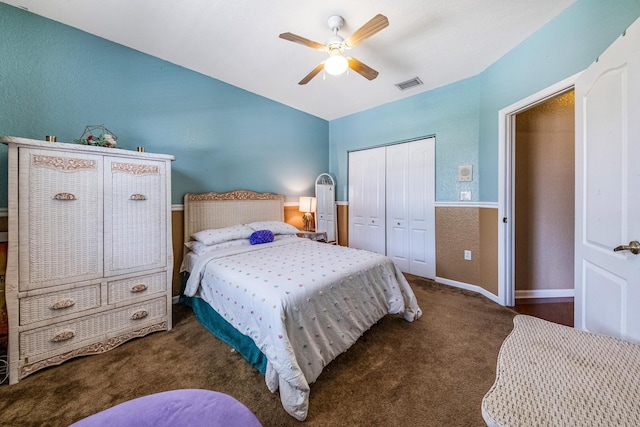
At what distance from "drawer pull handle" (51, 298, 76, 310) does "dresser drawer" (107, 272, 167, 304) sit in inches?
8.1

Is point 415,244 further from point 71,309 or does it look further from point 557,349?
point 71,309

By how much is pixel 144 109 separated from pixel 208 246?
5.33 ft

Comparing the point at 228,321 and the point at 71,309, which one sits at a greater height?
the point at 71,309

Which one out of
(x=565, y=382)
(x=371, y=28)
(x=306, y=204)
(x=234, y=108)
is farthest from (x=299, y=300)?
(x=234, y=108)

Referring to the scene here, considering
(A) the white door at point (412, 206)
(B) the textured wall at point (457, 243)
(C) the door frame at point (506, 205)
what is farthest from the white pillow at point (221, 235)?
(C) the door frame at point (506, 205)

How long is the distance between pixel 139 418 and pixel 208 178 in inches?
108

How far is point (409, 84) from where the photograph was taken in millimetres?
3234

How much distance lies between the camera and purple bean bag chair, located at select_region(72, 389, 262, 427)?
67cm

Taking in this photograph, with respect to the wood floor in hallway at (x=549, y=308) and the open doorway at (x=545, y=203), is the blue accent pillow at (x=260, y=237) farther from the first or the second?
the open doorway at (x=545, y=203)

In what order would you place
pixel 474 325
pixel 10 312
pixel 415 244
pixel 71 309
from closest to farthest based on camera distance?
pixel 10 312
pixel 71 309
pixel 474 325
pixel 415 244

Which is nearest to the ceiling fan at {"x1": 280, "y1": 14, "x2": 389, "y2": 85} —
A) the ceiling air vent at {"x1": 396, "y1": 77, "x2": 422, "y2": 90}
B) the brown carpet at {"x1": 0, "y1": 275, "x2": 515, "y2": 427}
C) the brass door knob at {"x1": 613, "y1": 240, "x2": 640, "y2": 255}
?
the ceiling air vent at {"x1": 396, "y1": 77, "x2": 422, "y2": 90}

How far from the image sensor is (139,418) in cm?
68

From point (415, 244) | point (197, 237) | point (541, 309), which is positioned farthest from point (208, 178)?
point (541, 309)

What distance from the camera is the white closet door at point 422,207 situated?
11.5ft
